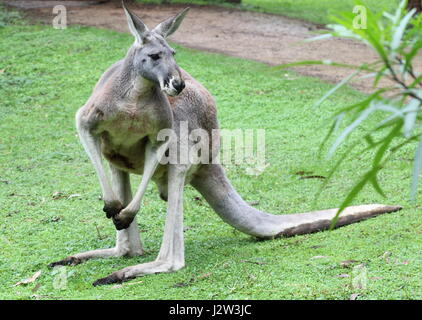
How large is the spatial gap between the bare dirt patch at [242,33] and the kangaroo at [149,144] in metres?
4.15

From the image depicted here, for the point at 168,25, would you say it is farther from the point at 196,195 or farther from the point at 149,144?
the point at 196,195

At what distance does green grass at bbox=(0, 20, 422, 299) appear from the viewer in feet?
10.5

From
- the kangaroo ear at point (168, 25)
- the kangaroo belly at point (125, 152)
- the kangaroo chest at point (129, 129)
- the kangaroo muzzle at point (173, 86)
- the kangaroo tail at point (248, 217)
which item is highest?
→ the kangaroo ear at point (168, 25)

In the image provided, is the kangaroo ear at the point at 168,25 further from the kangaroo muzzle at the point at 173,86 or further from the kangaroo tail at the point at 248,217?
the kangaroo tail at the point at 248,217

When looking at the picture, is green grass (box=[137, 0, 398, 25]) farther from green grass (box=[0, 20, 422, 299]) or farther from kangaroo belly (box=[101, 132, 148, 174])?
kangaroo belly (box=[101, 132, 148, 174])

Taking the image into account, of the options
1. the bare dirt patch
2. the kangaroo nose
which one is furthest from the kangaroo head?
the bare dirt patch

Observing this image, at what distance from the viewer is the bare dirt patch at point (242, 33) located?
865cm
